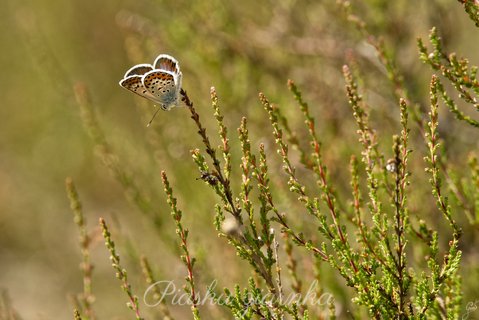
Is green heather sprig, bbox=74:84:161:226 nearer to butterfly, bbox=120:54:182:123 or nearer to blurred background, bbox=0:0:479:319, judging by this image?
blurred background, bbox=0:0:479:319

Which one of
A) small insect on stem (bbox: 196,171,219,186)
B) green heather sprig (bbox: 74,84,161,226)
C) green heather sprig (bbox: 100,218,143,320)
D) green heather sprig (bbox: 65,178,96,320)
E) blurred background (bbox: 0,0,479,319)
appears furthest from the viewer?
blurred background (bbox: 0,0,479,319)

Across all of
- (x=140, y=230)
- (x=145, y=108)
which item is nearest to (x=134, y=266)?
(x=145, y=108)

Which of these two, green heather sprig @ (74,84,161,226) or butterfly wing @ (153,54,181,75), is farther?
green heather sprig @ (74,84,161,226)

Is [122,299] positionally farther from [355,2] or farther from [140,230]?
[355,2]

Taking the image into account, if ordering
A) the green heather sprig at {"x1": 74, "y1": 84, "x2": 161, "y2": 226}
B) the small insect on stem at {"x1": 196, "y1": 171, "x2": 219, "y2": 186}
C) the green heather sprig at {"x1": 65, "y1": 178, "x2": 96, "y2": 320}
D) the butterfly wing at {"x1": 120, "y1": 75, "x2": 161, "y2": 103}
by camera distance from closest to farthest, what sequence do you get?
1. the small insect on stem at {"x1": 196, "y1": 171, "x2": 219, "y2": 186}
2. the butterfly wing at {"x1": 120, "y1": 75, "x2": 161, "y2": 103}
3. the green heather sprig at {"x1": 65, "y1": 178, "x2": 96, "y2": 320}
4. the green heather sprig at {"x1": 74, "y1": 84, "x2": 161, "y2": 226}

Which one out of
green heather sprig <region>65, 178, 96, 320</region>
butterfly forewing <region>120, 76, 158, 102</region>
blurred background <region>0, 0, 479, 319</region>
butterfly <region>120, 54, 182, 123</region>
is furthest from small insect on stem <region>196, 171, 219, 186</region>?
blurred background <region>0, 0, 479, 319</region>

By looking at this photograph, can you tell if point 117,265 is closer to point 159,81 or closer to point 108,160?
point 159,81

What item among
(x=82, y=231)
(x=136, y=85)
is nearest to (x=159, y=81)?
(x=136, y=85)
